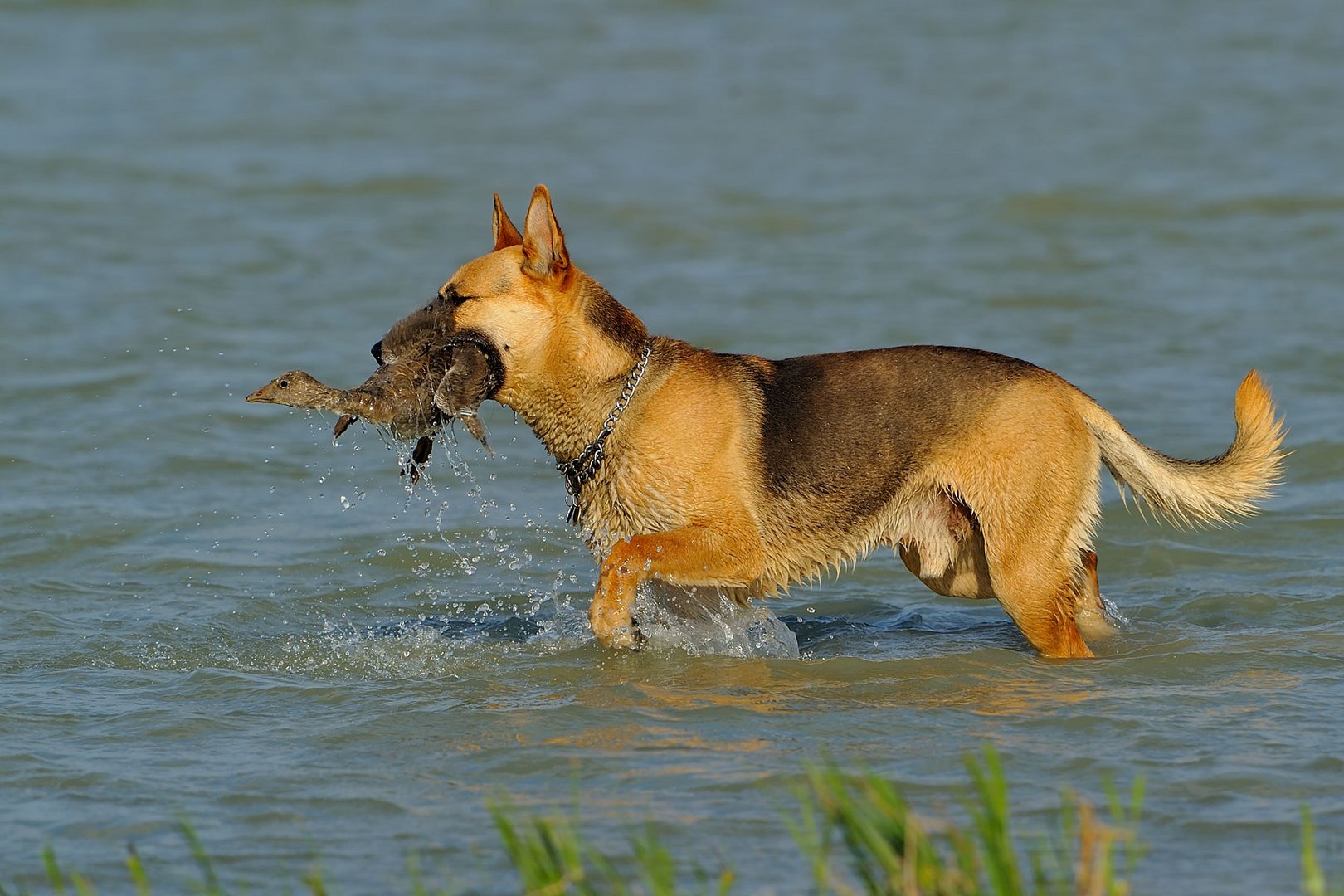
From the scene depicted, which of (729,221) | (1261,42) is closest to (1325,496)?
(729,221)

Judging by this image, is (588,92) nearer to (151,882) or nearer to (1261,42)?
(1261,42)

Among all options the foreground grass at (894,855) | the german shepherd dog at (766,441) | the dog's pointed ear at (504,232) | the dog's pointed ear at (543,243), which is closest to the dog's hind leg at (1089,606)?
the german shepherd dog at (766,441)

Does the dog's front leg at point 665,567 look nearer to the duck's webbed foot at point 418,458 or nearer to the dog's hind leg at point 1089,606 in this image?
the duck's webbed foot at point 418,458

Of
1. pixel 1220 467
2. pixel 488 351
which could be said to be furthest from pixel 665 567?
pixel 1220 467

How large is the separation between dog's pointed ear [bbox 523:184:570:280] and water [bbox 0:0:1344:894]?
1.58m

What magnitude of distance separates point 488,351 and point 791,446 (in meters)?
1.25

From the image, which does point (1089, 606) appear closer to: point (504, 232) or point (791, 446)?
point (791, 446)

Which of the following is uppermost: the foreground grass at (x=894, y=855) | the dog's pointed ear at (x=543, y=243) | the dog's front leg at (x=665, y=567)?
the dog's pointed ear at (x=543, y=243)

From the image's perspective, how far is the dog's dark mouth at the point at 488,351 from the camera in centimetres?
659

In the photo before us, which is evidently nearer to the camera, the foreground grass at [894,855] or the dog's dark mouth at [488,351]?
the foreground grass at [894,855]

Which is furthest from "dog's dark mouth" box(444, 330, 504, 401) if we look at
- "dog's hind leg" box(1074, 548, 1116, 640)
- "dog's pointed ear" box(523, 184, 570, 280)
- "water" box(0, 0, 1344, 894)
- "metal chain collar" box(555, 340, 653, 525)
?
"dog's hind leg" box(1074, 548, 1116, 640)

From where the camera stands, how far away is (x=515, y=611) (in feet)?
26.7

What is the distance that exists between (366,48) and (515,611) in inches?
662

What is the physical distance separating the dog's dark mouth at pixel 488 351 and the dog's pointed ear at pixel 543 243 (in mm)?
316
